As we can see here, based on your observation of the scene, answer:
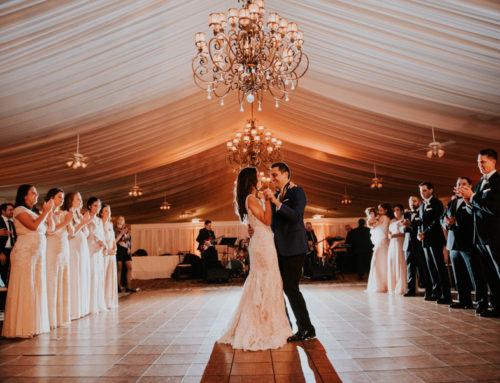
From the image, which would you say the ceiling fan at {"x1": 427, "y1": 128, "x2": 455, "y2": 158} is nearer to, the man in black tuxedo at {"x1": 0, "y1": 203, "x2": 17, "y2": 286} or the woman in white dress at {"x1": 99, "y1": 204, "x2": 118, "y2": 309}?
the woman in white dress at {"x1": 99, "y1": 204, "x2": 118, "y2": 309}

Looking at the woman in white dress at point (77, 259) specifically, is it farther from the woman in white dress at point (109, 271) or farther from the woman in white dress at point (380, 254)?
the woman in white dress at point (380, 254)

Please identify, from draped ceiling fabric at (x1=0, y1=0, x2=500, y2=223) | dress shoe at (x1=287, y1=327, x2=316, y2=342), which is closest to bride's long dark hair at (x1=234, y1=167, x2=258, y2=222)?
dress shoe at (x1=287, y1=327, x2=316, y2=342)

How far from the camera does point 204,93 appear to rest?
680 cm

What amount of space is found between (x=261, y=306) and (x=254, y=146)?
205 inches

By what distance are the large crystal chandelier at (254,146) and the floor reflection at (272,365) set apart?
212 inches

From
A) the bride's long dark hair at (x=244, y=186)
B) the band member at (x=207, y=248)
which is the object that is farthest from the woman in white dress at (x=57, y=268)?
the band member at (x=207, y=248)

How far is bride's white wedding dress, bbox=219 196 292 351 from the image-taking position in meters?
2.93

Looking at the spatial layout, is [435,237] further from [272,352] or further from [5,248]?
[5,248]

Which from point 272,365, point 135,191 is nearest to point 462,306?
point 272,365

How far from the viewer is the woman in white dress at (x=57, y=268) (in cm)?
405

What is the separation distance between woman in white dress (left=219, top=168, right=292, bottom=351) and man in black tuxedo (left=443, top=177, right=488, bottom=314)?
2.36 m

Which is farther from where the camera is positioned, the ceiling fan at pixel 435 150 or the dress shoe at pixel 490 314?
the ceiling fan at pixel 435 150

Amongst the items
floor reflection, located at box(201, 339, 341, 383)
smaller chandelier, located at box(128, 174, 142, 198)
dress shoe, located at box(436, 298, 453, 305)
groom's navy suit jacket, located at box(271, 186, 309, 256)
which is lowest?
dress shoe, located at box(436, 298, 453, 305)

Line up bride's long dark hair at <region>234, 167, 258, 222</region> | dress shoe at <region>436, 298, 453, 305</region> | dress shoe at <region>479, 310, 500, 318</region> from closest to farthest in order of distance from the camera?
bride's long dark hair at <region>234, 167, 258, 222</region> → dress shoe at <region>479, 310, 500, 318</region> → dress shoe at <region>436, 298, 453, 305</region>
